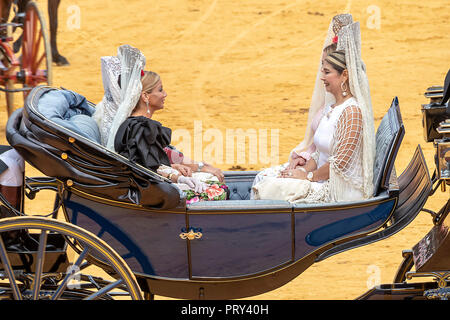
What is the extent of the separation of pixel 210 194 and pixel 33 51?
3.86 meters

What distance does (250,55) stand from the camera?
33.5ft

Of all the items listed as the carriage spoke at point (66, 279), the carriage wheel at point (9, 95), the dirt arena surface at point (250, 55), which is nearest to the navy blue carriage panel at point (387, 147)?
the carriage spoke at point (66, 279)

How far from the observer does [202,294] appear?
12.0 ft

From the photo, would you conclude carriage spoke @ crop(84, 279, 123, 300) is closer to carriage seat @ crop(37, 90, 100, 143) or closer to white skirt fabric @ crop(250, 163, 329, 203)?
carriage seat @ crop(37, 90, 100, 143)

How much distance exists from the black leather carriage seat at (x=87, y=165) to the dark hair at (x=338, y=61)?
109 centimetres

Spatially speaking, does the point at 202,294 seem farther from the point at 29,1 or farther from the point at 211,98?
the point at 211,98

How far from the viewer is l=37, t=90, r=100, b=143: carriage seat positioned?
3.60 metres

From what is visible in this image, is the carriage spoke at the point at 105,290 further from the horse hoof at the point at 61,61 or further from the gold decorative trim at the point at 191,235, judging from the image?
the horse hoof at the point at 61,61

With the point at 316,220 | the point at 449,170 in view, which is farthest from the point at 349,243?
the point at 449,170

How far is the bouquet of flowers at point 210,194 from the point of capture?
382 centimetres

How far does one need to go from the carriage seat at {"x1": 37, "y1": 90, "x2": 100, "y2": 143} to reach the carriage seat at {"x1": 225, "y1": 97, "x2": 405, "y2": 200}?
2.75ft

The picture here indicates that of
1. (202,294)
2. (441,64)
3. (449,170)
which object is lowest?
(202,294)

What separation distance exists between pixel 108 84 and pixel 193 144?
12.1 ft

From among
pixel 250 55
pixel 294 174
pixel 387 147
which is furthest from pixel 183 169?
pixel 250 55
